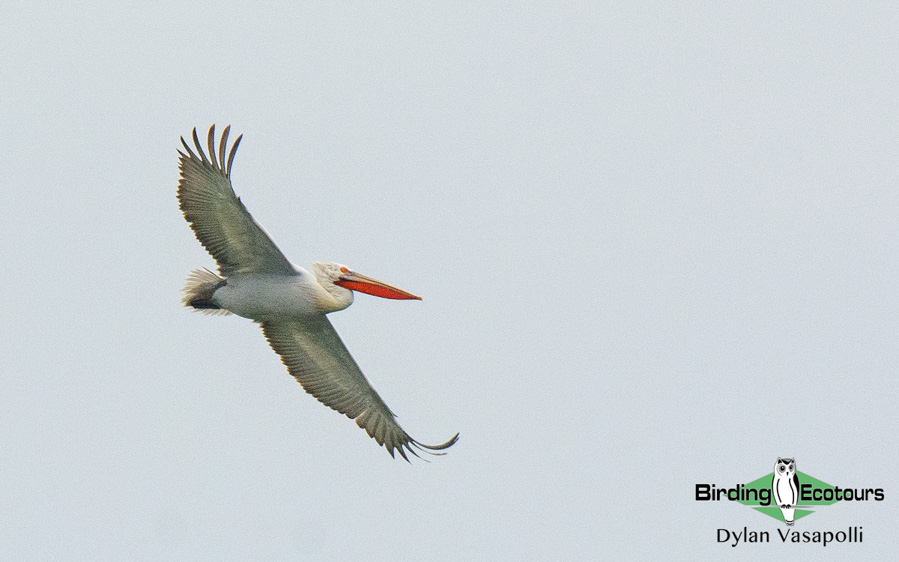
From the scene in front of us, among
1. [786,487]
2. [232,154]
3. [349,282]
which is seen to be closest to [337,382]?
[349,282]

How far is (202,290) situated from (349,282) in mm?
1443

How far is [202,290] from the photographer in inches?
529

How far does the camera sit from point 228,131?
12.4 m

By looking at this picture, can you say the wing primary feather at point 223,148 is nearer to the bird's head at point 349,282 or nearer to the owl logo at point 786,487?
the bird's head at point 349,282

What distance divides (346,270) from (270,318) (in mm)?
890

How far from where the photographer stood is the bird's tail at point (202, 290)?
13367mm

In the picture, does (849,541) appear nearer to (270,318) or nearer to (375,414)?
(375,414)

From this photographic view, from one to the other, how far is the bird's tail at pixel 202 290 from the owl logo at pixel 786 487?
600 centimetres

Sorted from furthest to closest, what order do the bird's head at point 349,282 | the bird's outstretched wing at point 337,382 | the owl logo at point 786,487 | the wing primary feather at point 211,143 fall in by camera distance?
the owl logo at point 786,487, the bird's outstretched wing at point 337,382, the bird's head at point 349,282, the wing primary feather at point 211,143

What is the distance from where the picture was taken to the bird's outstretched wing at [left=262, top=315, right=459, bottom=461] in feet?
46.4

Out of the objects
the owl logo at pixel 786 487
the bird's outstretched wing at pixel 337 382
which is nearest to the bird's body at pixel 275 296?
the bird's outstretched wing at pixel 337 382

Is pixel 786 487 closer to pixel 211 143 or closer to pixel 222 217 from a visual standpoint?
pixel 222 217

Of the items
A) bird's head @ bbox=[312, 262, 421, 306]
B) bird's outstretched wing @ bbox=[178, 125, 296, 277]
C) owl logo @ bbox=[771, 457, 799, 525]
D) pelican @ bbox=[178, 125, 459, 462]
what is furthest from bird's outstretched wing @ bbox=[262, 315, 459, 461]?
owl logo @ bbox=[771, 457, 799, 525]

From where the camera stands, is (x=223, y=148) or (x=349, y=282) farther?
(x=349, y=282)
